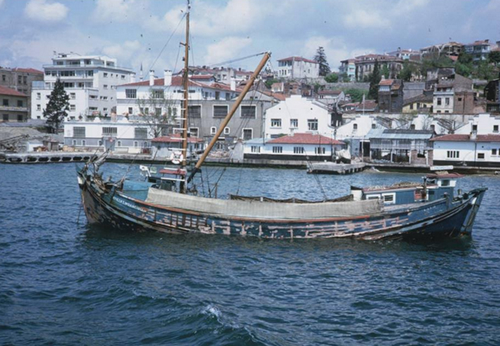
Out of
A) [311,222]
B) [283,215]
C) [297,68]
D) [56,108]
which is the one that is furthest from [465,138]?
[297,68]

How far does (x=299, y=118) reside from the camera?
75.8m

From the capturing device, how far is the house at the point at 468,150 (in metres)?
62.9

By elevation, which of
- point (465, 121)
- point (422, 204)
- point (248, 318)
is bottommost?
point (248, 318)

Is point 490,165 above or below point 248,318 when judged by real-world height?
above

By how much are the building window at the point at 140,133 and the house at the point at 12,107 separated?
27552 millimetres

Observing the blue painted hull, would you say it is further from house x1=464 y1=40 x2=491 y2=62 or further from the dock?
house x1=464 y1=40 x2=491 y2=62

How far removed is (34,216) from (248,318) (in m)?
19.7

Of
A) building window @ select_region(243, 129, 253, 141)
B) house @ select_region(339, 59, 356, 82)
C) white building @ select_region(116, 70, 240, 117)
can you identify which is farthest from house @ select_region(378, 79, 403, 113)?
house @ select_region(339, 59, 356, 82)

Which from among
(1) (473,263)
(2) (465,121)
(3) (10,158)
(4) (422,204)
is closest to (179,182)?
(4) (422,204)

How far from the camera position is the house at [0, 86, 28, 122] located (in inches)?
3531

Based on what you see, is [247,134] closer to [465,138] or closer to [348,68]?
[465,138]

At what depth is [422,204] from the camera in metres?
26.1

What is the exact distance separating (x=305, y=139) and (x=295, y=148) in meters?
1.79

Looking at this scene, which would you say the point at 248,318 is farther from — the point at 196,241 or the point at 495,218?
the point at 495,218
